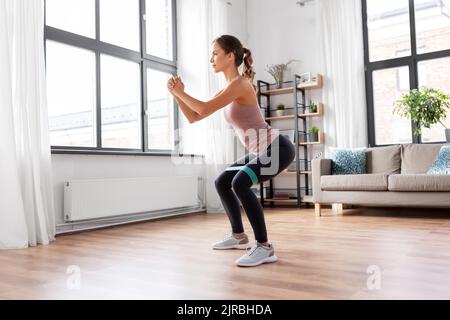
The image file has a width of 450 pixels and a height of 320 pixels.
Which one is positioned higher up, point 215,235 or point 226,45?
point 226,45

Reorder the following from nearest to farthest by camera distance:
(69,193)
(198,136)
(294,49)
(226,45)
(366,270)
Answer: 1. (366,270)
2. (226,45)
3. (69,193)
4. (198,136)
5. (294,49)

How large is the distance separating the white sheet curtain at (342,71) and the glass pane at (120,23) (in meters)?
2.25

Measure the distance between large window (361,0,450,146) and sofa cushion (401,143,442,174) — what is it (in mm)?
572

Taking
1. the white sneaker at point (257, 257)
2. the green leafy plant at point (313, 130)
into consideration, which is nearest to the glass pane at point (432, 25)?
the green leafy plant at point (313, 130)

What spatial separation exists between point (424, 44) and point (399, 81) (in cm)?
48

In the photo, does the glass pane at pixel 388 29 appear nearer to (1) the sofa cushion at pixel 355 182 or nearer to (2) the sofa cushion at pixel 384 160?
(2) the sofa cushion at pixel 384 160

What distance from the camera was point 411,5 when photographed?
478 cm

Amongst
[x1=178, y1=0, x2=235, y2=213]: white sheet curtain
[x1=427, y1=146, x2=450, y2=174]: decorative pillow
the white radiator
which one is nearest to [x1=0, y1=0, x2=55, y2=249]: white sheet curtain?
the white radiator

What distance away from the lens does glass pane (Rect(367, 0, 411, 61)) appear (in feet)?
16.0

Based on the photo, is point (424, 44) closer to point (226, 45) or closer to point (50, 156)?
point (226, 45)

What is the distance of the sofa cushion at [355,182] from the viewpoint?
3.76 meters

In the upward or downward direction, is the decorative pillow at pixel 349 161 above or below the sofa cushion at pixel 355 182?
above
